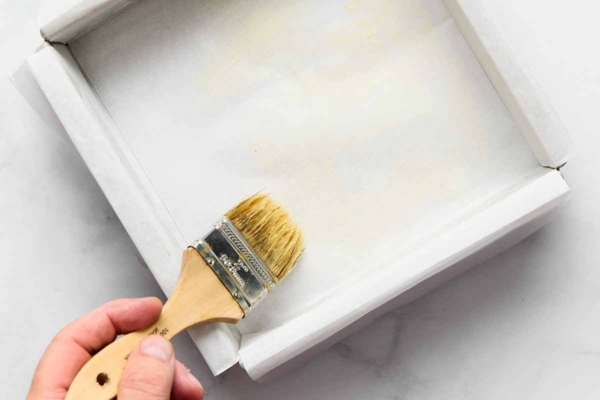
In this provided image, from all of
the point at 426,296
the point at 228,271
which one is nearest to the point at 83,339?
the point at 228,271

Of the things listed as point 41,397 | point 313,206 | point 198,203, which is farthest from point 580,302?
point 41,397

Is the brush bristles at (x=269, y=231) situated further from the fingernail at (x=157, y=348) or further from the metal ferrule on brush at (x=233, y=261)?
the fingernail at (x=157, y=348)

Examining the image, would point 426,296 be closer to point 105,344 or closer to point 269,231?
point 269,231

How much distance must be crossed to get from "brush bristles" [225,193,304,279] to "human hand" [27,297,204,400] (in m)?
0.11

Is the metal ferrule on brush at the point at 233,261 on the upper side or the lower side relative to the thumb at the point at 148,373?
upper

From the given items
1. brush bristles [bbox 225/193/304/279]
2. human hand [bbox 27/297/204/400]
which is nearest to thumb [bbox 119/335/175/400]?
human hand [bbox 27/297/204/400]

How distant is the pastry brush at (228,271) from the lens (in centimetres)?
58

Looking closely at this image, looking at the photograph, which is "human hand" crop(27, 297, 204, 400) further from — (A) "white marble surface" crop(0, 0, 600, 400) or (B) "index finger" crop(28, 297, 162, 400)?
(A) "white marble surface" crop(0, 0, 600, 400)

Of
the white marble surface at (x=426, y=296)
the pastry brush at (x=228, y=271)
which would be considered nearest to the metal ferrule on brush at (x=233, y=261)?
the pastry brush at (x=228, y=271)

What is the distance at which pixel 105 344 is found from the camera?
608mm

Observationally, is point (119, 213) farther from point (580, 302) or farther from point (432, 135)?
point (580, 302)

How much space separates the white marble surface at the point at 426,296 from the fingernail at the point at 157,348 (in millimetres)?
192

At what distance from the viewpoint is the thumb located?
50 centimetres

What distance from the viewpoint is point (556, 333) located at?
0.71 meters
